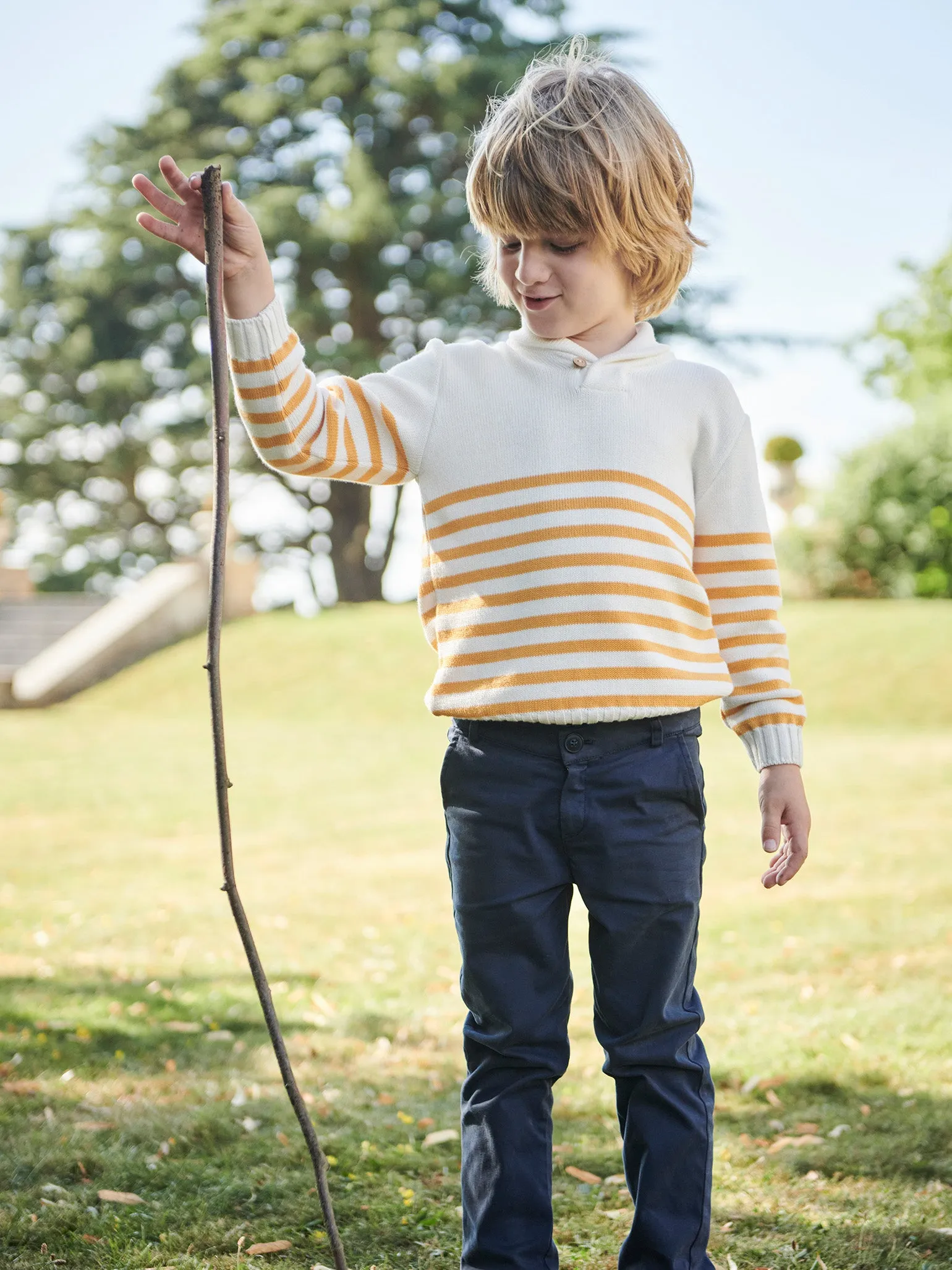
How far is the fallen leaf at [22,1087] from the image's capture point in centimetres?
340

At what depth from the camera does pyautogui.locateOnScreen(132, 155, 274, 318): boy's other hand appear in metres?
1.82

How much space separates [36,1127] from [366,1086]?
0.88 meters

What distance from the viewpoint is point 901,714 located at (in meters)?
12.1

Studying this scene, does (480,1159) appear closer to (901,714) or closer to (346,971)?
(346,971)

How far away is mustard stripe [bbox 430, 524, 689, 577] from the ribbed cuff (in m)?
0.37

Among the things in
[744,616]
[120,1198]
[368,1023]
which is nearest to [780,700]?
[744,616]

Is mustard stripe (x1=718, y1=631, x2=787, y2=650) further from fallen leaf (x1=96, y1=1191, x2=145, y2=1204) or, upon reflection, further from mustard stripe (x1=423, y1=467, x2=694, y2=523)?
fallen leaf (x1=96, y1=1191, x2=145, y2=1204)

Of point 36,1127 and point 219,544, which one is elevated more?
point 219,544

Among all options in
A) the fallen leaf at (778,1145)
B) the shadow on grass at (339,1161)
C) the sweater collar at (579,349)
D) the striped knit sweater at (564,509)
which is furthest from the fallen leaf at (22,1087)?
the sweater collar at (579,349)

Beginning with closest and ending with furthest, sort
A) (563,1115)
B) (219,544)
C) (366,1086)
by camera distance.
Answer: (219,544) < (563,1115) < (366,1086)

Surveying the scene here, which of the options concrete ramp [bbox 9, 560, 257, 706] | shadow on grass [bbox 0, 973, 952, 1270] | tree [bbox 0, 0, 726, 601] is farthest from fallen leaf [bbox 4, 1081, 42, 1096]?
tree [bbox 0, 0, 726, 601]

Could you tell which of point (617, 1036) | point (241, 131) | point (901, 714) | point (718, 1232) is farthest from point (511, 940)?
point (241, 131)

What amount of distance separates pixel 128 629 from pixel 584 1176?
13139 millimetres

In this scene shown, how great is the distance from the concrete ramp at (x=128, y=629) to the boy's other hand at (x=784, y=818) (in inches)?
482
